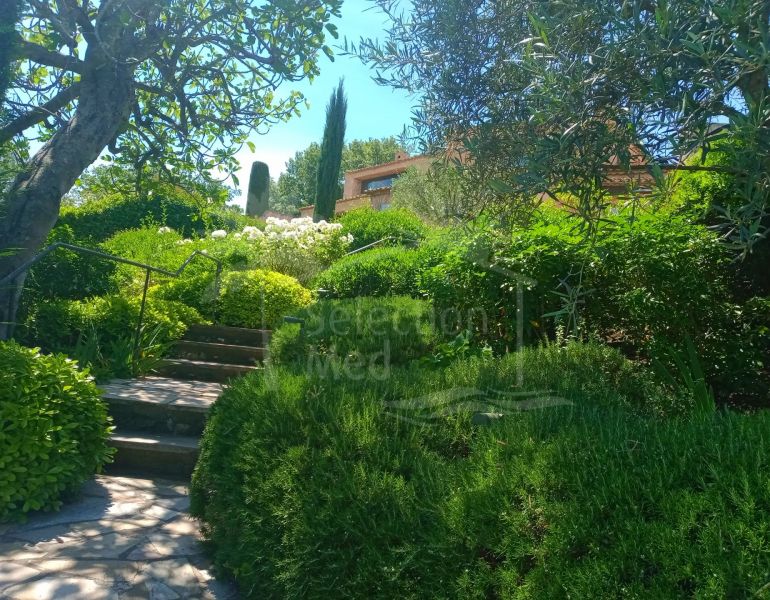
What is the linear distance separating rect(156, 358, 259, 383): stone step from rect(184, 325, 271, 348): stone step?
91cm

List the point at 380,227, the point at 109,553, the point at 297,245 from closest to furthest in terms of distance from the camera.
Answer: the point at 109,553 < the point at 297,245 < the point at 380,227

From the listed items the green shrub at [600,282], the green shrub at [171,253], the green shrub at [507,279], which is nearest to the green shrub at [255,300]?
the green shrub at [171,253]

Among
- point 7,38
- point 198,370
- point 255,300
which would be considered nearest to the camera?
point 7,38

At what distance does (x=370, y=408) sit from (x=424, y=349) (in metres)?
2.40

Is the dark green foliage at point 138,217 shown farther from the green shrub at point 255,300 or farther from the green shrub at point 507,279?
the green shrub at point 507,279

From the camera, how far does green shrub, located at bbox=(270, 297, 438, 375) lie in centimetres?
549

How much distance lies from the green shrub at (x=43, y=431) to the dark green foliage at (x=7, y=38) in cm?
310

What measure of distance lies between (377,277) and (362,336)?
8.52 ft

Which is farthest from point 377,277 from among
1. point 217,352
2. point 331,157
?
point 331,157

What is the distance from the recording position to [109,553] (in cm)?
357

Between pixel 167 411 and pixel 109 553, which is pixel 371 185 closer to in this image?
pixel 167 411

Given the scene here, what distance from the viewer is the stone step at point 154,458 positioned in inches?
199

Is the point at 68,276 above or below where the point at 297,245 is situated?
below

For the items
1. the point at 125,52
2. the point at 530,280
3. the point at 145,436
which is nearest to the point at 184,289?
the point at 125,52
